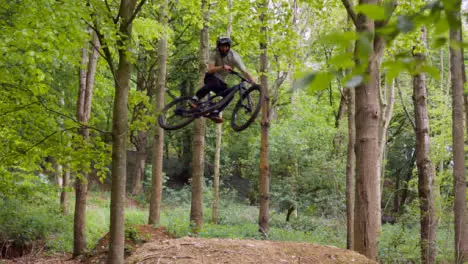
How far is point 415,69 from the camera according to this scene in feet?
4.10

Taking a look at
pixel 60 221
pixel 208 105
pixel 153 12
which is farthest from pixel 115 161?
pixel 153 12

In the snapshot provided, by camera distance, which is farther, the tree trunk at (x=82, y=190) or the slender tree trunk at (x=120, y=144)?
the tree trunk at (x=82, y=190)

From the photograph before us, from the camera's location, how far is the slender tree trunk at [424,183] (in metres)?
8.56

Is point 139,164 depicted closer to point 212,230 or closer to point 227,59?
point 212,230

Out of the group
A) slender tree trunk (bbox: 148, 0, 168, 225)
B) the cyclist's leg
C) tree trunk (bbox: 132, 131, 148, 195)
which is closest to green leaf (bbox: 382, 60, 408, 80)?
the cyclist's leg

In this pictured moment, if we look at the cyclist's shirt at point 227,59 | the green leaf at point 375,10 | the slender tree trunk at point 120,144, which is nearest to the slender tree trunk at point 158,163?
the cyclist's shirt at point 227,59

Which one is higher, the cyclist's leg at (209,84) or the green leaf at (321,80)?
the cyclist's leg at (209,84)

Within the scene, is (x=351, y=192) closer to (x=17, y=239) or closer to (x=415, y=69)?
(x=17, y=239)

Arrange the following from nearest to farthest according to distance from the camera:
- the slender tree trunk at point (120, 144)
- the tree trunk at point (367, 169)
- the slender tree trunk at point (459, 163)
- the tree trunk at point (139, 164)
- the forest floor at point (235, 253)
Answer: the slender tree trunk at point (120, 144) < the forest floor at point (235, 253) < the tree trunk at point (367, 169) < the slender tree trunk at point (459, 163) < the tree trunk at point (139, 164)

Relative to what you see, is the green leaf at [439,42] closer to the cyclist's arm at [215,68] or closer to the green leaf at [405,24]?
the green leaf at [405,24]

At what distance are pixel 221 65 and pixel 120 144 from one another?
2700 millimetres

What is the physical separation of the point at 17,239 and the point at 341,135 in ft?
53.1

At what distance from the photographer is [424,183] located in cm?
902

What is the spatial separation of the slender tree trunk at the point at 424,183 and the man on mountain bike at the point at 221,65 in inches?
166
